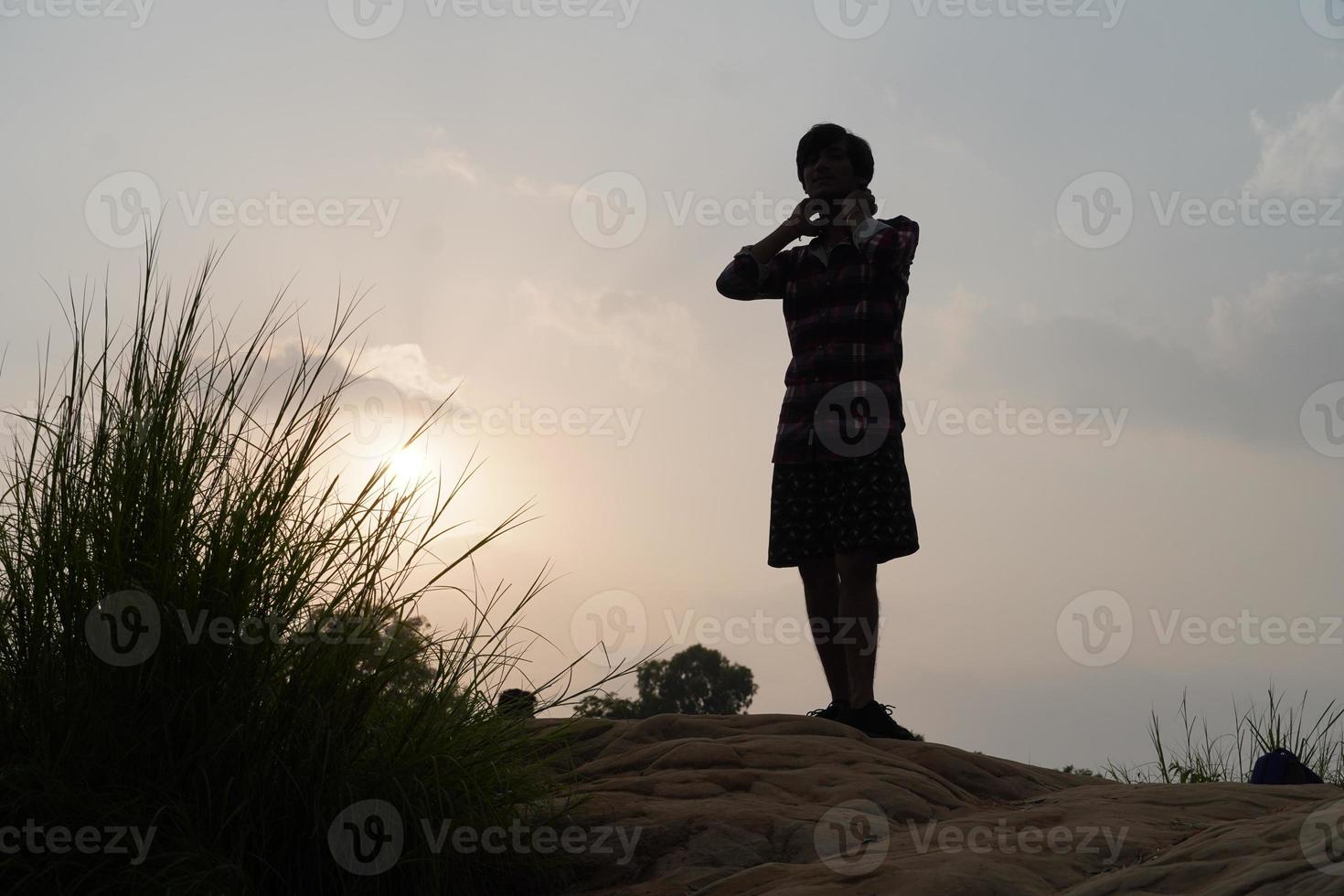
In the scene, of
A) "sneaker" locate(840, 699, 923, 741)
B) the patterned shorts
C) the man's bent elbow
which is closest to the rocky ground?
"sneaker" locate(840, 699, 923, 741)

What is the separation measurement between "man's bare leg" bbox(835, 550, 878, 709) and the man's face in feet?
4.49

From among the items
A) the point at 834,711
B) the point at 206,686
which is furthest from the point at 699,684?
the point at 206,686

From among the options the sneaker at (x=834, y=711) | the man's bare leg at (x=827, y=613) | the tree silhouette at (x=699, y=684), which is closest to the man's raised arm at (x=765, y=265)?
the man's bare leg at (x=827, y=613)

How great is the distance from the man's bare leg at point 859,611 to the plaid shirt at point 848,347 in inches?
15.6

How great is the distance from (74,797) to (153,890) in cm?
28

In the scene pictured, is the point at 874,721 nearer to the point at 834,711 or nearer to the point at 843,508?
the point at 834,711

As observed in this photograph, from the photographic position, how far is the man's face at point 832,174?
173 inches

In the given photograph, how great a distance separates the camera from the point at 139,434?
2746 millimetres

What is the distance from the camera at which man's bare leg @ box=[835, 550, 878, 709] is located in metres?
4.10

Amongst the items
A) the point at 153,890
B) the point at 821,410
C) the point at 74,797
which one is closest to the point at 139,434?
the point at 74,797

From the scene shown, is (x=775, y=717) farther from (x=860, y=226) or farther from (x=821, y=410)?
(x=860, y=226)

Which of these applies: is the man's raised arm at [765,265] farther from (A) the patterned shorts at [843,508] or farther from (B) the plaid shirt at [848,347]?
(A) the patterned shorts at [843,508]

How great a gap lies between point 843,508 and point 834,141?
1397 millimetres

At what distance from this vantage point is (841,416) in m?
4.21
